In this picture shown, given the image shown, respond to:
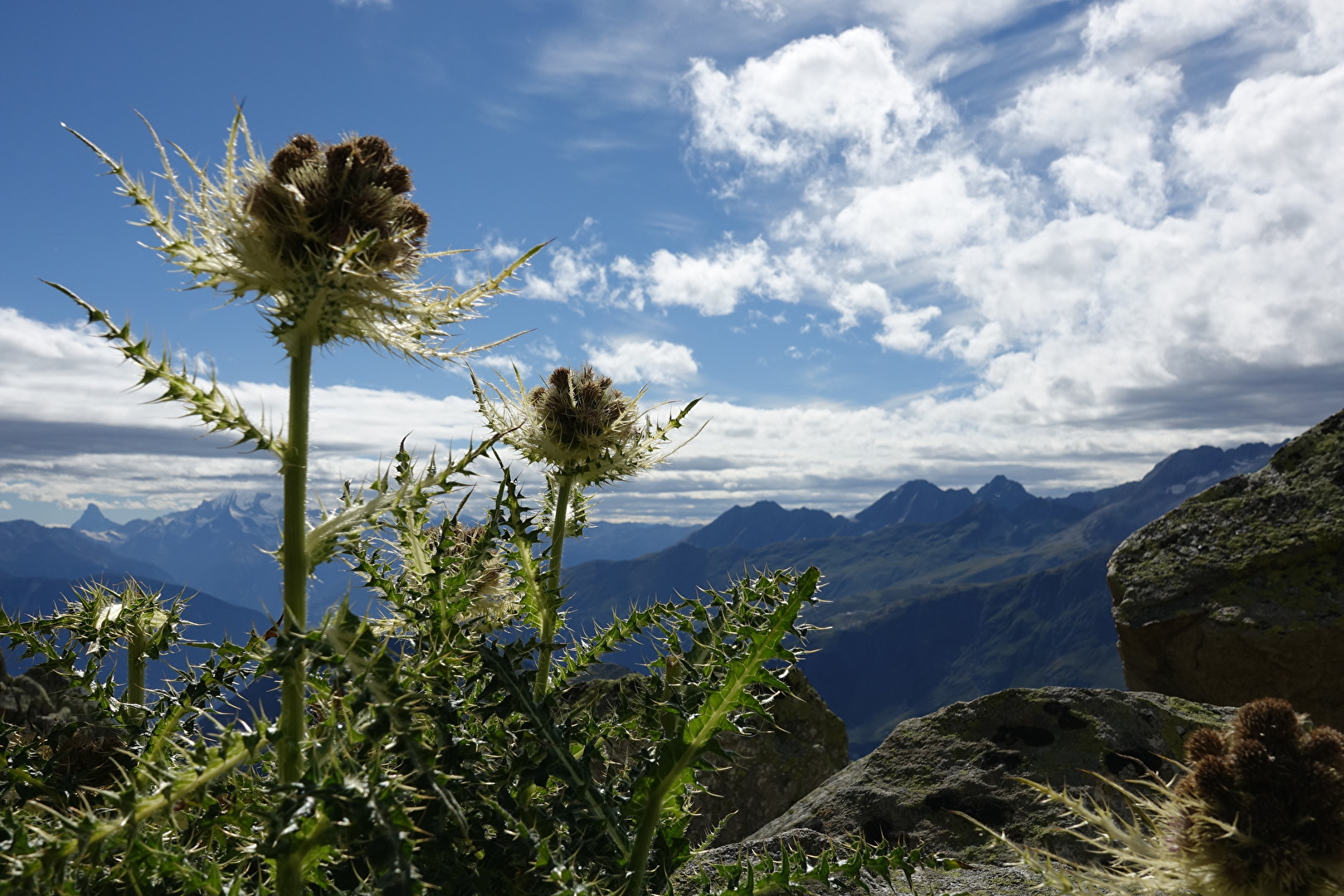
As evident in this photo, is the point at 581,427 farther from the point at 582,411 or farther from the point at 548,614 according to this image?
the point at 548,614

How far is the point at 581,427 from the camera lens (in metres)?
4.34

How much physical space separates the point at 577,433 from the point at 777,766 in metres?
4.80

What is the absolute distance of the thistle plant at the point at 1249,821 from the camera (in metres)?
2.07

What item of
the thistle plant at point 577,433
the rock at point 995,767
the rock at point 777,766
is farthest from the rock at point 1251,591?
the thistle plant at point 577,433

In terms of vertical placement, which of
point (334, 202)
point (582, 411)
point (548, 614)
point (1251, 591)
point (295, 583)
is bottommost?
point (1251, 591)

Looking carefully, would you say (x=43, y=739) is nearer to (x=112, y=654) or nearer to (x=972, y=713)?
(x=112, y=654)

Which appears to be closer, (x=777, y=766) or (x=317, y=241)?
(x=317, y=241)

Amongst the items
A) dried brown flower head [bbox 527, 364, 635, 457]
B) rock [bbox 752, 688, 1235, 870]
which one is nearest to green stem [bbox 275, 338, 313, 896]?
dried brown flower head [bbox 527, 364, 635, 457]

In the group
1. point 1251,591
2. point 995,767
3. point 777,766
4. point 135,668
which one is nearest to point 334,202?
point 135,668

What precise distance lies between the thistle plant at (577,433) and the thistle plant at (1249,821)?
257 cm

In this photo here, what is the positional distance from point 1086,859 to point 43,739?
4692 mm

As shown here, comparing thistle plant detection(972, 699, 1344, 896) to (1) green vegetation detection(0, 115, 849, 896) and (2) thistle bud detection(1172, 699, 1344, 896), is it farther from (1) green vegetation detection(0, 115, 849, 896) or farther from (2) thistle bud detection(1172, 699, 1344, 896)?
(1) green vegetation detection(0, 115, 849, 896)

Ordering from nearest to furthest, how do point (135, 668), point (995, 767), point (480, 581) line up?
point (135, 668)
point (480, 581)
point (995, 767)

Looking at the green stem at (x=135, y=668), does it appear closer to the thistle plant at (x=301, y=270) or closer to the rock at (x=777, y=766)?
the thistle plant at (x=301, y=270)
